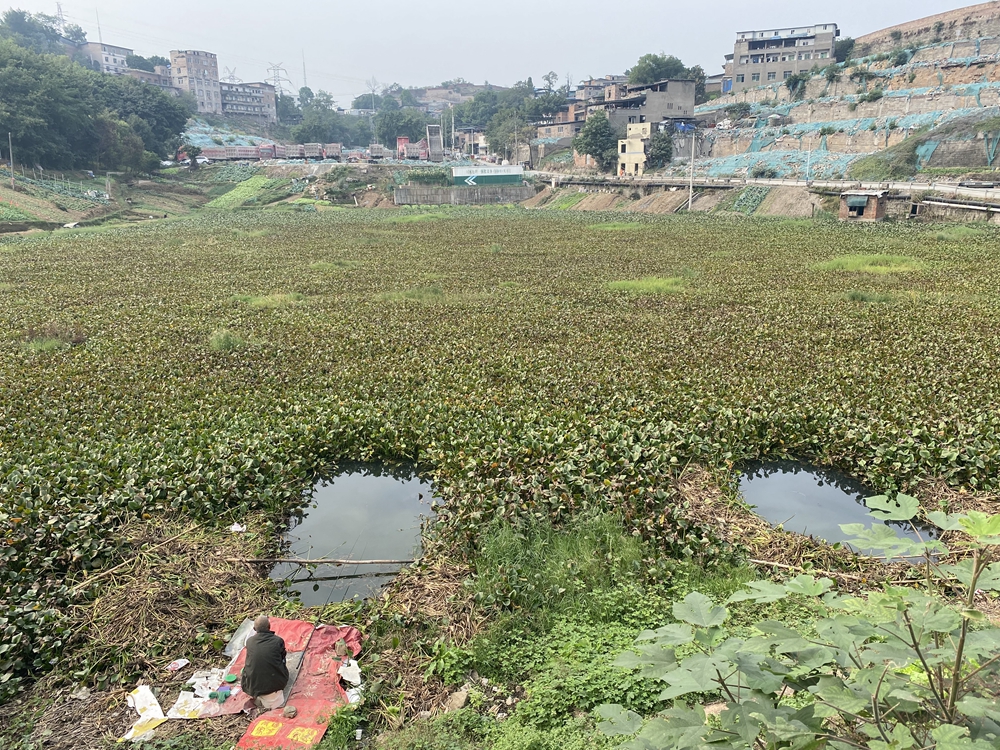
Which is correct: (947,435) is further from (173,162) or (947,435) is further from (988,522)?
(173,162)

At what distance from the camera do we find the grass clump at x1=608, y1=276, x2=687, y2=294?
2111cm

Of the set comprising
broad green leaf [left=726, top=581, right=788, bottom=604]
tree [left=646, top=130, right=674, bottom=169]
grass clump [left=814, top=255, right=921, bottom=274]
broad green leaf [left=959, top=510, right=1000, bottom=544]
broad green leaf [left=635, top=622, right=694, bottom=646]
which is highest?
tree [left=646, top=130, right=674, bottom=169]

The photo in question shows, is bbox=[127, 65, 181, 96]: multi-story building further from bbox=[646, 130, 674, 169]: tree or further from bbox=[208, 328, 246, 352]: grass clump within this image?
bbox=[208, 328, 246, 352]: grass clump

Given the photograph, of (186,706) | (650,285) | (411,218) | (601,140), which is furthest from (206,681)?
(601,140)

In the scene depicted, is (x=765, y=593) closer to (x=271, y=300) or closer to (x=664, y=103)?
(x=271, y=300)

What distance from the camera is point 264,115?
14962 cm

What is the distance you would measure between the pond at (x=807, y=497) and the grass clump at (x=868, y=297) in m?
10.7

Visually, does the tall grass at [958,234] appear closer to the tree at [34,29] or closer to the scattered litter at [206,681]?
the scattered litter at [206,681]

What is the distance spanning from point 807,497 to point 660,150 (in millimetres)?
70693

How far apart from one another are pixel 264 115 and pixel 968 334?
159763mm

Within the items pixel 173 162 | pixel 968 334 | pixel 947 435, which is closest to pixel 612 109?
pixel 173 162

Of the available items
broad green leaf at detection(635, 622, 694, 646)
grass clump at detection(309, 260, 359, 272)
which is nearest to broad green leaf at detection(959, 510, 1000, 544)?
broad green leaf at detection(635, 622, 694, 646)

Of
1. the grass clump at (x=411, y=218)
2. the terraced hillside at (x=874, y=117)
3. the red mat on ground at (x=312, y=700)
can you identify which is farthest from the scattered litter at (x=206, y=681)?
the terraced hillside at (x=874, y=117)

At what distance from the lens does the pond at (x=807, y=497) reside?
9250mm
